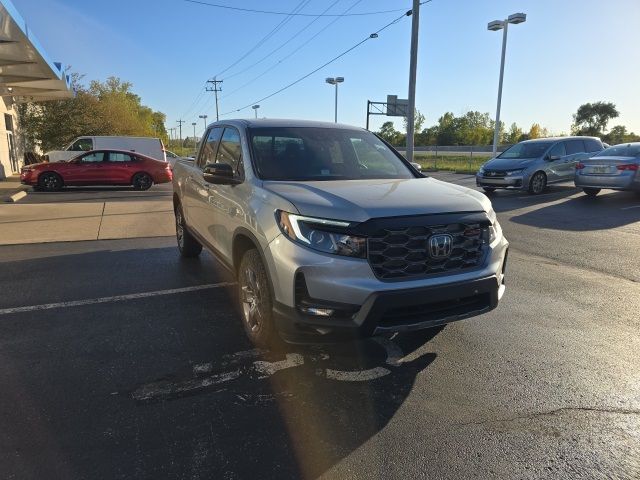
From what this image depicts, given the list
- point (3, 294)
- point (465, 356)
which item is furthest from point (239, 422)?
point (3, 294)

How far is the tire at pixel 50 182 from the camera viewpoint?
16.7 m

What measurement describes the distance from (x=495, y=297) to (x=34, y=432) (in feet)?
10.5

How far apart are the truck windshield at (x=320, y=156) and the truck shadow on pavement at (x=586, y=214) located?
6238 mm

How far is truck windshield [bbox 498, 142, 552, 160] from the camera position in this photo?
1483cm

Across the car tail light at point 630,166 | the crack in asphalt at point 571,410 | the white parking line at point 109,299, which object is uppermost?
the car tail light at point 630,166

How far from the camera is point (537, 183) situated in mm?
14359

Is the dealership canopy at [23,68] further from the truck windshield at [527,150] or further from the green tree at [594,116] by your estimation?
the green tree at [594,116]

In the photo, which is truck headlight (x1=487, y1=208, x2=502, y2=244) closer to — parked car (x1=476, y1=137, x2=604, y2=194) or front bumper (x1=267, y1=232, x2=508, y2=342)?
front bumper (x1=267, y1=232, x2=508, y2=342)

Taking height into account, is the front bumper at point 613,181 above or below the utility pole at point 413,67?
below

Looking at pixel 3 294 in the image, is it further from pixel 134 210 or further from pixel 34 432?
pixel 134 210

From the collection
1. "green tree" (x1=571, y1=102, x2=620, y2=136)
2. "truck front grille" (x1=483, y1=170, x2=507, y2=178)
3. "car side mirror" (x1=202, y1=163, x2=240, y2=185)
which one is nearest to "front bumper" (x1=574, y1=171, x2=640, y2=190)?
"truck front grille" (x1=483, y1=170, x2=507, y2=178)

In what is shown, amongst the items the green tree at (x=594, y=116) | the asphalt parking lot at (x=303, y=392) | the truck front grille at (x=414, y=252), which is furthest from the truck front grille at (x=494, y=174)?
the green tree at (x=594, y=116)

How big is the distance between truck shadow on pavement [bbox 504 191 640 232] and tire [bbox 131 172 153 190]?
13.6 m

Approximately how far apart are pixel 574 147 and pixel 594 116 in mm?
63937
